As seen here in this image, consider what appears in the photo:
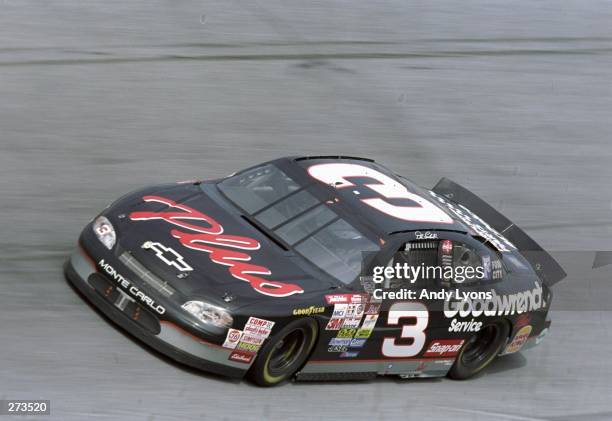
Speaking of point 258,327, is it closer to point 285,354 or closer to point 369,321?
point 285,354

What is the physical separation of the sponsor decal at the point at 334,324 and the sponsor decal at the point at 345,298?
Answer: 0.13 meters

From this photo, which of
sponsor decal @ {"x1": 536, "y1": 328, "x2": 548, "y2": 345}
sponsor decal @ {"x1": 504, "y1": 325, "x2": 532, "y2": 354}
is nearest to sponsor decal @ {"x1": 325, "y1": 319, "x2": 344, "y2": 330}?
sponsor decal @ {"x1": 504, "y1": 325, "x2": 532, "y2": 354}

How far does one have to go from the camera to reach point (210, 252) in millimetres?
7812

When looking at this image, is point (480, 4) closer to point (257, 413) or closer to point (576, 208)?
point (576, 208)

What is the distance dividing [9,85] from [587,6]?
1068 cm

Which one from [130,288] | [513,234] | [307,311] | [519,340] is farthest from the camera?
[513,234]

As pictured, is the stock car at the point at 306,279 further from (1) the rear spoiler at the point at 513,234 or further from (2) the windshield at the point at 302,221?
(1) the rear spoiler at the point at 513,234

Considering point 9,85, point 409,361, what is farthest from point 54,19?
point 409,361

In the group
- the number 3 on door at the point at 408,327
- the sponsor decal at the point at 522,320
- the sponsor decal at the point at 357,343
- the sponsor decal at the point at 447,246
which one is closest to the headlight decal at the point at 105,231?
the sponsor decal at the point at 357,343

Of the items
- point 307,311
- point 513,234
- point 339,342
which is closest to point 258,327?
point 307,311

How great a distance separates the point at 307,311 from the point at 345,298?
0.37 meters

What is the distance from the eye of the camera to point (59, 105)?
12758 millimetres

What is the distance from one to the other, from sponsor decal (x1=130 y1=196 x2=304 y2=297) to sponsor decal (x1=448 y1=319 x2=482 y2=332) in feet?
4.58

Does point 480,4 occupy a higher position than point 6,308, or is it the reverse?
point 480,4
